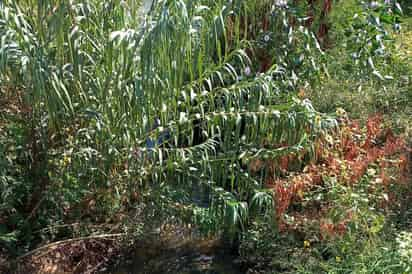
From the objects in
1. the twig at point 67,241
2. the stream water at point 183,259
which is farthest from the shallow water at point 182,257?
the twig at point 67,241

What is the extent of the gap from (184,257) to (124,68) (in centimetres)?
154

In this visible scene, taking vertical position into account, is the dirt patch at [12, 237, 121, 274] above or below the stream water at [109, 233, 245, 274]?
above

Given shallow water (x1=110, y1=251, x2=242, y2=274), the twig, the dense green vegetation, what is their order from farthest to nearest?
shallow water (x1=110, y1=251, x2=242, y2=274) → the twig → the dense green vegetation

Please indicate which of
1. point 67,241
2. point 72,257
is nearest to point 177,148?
point 67,241

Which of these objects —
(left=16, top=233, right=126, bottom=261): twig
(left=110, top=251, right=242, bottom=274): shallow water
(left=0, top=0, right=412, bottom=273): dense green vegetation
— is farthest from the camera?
(left=110, top=251, right=242, bottom=274): shallow water

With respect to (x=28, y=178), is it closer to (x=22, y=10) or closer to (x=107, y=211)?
(x=107, y=211)

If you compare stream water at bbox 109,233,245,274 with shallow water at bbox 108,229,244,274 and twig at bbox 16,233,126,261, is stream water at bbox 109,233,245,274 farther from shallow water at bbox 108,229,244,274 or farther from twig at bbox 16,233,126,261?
twig at bbox 16,233,126,261

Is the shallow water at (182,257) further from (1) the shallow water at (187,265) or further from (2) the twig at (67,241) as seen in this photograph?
(2) the twig at (67,241)

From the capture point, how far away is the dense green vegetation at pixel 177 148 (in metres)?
2.68

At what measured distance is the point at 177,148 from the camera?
3225 millimetres

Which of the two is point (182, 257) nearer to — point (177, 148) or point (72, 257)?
point (72, 257)

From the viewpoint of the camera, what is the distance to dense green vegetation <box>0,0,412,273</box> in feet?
8.80

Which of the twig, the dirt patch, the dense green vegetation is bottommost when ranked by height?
the dirt patch

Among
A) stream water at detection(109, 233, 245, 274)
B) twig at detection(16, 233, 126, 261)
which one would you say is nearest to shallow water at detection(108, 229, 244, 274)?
stream water at detection(109, 233, 245, 274)
